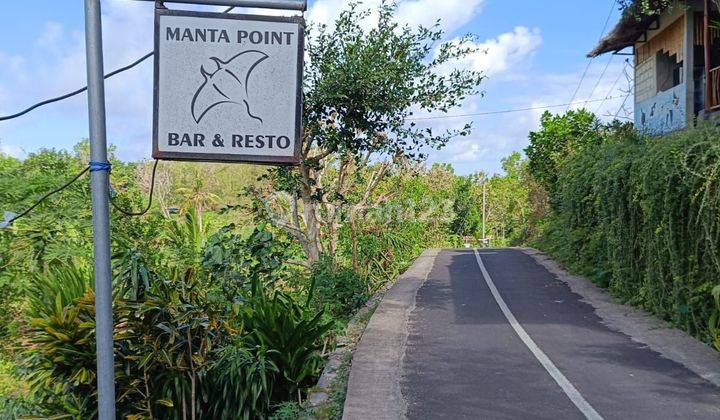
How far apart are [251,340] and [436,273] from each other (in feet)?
37.6

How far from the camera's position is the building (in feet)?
50.0

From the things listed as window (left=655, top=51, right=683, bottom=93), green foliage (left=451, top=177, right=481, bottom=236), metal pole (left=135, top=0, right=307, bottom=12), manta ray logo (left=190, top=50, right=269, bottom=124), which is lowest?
green foliage (left=451, top=177, right=481, bottom=236)

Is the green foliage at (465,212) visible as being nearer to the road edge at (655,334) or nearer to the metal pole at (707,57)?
the metal pole at (707,57)

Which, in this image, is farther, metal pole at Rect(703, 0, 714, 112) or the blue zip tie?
metal pole at Rect(703, 0, 714, 112)

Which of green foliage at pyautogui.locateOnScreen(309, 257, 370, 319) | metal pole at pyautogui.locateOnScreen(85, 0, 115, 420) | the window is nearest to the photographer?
metal pole at pyautogui.locateOnScreen(85, 0, 115, 420)

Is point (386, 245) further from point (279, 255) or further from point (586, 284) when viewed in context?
point (279, 255)

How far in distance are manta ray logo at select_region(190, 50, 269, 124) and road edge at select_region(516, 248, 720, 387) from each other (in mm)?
6091

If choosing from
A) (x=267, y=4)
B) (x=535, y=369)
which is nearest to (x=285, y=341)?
(x=535, y=369)

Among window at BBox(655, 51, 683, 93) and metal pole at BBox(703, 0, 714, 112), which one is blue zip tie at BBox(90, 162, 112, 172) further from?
window at BBox(655, 51, 683, 93)

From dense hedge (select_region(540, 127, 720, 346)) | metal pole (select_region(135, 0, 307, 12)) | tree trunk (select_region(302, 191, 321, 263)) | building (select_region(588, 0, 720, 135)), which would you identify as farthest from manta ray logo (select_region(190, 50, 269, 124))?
building (select_region(588, 0, 720, 135))

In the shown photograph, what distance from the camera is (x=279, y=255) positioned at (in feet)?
30.0

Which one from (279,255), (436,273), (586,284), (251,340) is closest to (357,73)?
(279,255)

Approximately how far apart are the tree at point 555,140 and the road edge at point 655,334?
1006 centimetres

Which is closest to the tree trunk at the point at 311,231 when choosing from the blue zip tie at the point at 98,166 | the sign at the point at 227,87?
the sign at the point at 227,87
